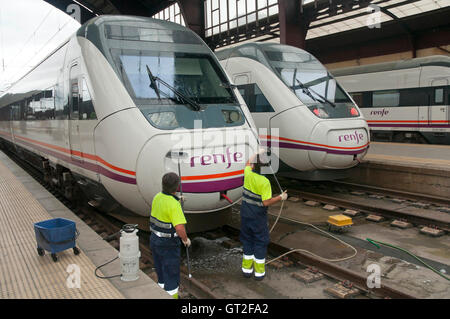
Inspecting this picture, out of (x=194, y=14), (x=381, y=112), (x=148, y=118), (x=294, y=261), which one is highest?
(x=194, y=14)

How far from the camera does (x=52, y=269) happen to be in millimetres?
4496

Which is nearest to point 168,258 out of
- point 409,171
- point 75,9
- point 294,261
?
point 294,261

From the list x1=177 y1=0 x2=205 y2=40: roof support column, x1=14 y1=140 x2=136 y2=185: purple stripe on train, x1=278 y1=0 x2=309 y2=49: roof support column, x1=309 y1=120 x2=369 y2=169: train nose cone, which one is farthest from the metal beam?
x1=309 y1=120 x2=369 y2=169: train nose cone

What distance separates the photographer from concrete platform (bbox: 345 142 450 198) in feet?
30.7

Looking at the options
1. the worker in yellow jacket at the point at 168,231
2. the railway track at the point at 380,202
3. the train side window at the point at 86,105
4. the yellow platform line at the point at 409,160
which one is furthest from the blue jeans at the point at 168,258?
the yellow platform line at the point at 409,160

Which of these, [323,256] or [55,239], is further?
[323,256]

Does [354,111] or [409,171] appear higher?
[354,111]

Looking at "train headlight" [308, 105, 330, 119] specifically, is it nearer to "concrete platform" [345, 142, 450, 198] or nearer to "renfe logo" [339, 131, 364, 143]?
"renfe logo" [339, 131, 364, 143]

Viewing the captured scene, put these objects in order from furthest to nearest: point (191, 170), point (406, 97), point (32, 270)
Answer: point (406, 97), point (191, 170), point (32, 270)

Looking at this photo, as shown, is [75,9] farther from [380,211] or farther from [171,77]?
[380,211]

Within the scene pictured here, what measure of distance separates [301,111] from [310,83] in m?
0.99
